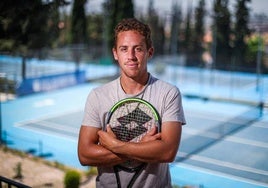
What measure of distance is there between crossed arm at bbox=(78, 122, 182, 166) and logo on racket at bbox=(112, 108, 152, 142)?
67 mm

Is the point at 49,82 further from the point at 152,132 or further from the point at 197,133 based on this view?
the point at 152,132

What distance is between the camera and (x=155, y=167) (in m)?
1.67

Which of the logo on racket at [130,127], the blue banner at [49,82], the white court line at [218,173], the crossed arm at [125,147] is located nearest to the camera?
the crossed arm at [125,147]

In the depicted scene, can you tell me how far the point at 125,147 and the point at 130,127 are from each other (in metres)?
0.14

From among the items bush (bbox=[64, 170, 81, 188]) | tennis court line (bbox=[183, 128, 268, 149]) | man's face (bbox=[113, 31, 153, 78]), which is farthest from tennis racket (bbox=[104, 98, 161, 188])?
bush (bbox=[64, 170, 81, 188])

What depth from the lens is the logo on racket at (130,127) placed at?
1.67 m

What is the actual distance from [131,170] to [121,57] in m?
0.51

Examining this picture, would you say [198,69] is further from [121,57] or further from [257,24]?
[121,57]

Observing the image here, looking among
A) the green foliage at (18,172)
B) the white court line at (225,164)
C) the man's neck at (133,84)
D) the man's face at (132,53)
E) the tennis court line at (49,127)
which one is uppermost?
the man's face at (132,53)

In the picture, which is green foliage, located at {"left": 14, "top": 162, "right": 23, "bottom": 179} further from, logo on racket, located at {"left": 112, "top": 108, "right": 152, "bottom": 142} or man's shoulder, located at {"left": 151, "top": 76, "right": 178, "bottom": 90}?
man's shoulder, located at {"left": 151, "top": 76, "right": 178, "bottom": 90}

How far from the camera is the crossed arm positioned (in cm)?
156

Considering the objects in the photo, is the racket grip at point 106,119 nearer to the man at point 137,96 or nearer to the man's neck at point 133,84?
the man at point 137,96

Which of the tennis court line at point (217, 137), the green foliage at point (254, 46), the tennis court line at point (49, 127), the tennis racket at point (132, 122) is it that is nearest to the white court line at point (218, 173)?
the tennis court line at point (217, 137)

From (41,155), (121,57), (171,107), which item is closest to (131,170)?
(171,107)
